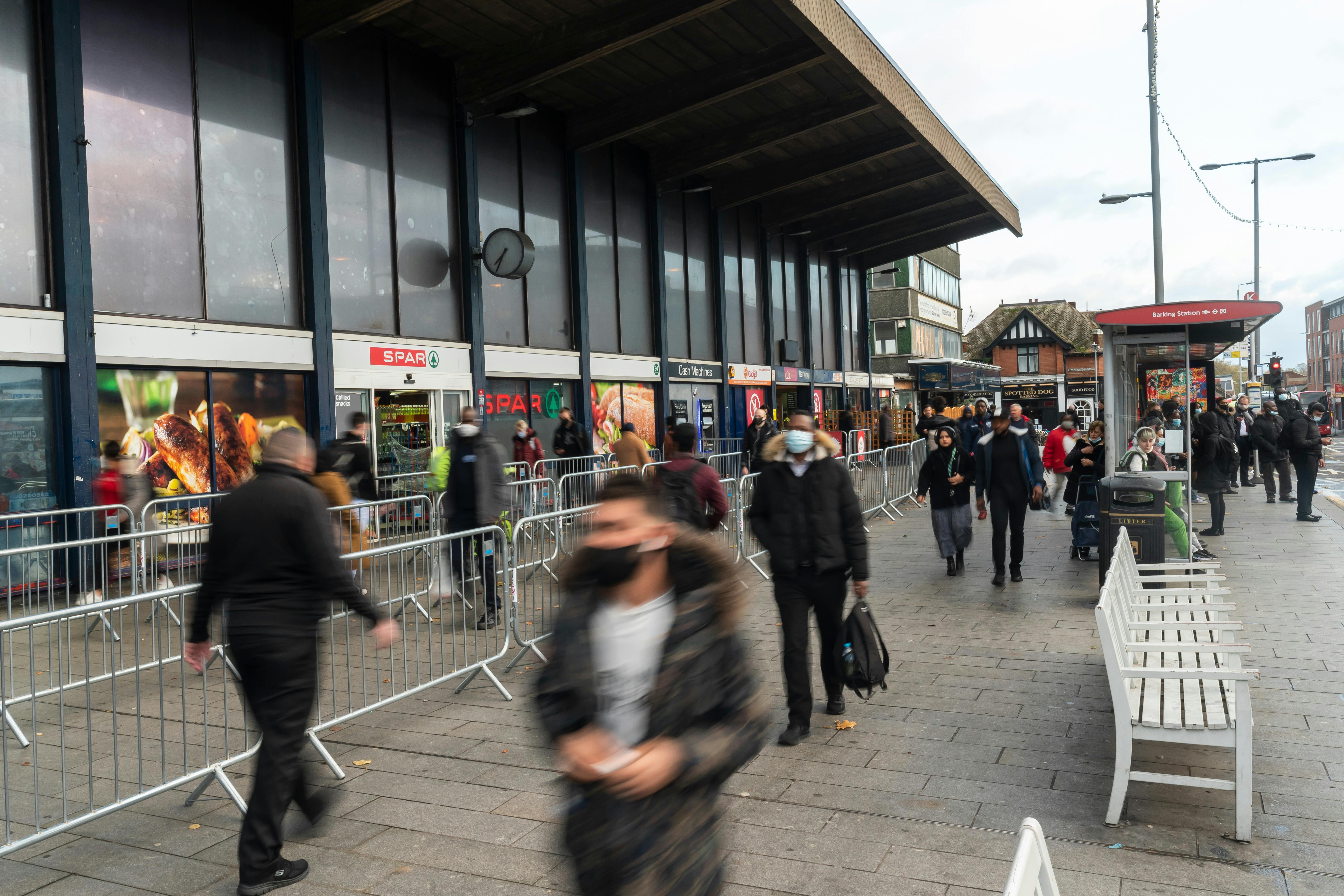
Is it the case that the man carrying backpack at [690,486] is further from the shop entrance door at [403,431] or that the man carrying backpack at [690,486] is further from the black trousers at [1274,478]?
the black trousers at [1274,478]

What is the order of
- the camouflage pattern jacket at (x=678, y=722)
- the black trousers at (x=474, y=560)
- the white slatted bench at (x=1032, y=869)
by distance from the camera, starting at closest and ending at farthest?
the white slatted bench at (x=1032, y=869) < the camouflage pattern jacket at (x=678, y=722) < the black trousers at (x=474, y=560)

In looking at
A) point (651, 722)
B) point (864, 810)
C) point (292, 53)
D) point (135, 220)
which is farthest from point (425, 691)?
point (292, 53)

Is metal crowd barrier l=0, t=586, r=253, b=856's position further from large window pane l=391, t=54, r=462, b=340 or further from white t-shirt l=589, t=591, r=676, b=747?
large window pane l=391, t=54, r=462, b=340

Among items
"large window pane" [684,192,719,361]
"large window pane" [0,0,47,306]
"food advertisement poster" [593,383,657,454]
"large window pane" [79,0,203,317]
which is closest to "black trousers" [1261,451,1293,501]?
"food advertisement poster" [593,383,657,454]

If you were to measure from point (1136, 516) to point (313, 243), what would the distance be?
1066 cm

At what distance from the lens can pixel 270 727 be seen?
383 cm

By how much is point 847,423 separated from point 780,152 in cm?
1136

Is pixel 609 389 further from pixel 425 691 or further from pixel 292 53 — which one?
pixel 425 691

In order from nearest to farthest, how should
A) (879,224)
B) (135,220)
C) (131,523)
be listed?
(131,523)
(135,220)
(879,224)

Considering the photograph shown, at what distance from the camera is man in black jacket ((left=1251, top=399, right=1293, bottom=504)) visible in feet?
50.4

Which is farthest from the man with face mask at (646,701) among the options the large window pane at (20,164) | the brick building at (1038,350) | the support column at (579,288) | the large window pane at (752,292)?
the brick building at (1038,350)

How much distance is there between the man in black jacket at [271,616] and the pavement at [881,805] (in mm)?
251

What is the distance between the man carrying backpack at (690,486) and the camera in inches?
280

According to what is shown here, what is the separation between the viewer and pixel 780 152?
23.4 m
